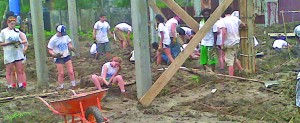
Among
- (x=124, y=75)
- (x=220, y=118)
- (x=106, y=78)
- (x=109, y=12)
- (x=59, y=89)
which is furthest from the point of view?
(x=109, y=12)

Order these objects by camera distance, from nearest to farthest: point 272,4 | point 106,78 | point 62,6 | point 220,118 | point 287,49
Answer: point 220,118
point 106,78
point 287,49
point 272,4
point 62,6

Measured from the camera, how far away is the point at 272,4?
27.3 meters

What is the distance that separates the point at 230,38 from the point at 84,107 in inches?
226

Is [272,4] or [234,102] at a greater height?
[272,4]

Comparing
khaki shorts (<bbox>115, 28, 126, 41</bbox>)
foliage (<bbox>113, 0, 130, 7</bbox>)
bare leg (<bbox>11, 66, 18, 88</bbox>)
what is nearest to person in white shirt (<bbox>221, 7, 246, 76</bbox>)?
bare leg (<bbox>11, 66, 18, 88</bbox>)

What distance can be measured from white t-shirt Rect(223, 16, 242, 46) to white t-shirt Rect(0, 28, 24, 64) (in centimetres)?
472

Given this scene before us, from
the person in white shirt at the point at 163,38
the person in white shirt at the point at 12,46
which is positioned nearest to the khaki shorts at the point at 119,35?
the person in white shirt at the point at 163,38

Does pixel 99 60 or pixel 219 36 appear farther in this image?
pixel 99 60

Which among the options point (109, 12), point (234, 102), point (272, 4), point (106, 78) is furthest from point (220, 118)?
point (109, 12)

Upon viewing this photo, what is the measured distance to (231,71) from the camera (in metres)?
13.3

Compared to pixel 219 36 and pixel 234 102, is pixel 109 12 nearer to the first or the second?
pixel 219 36

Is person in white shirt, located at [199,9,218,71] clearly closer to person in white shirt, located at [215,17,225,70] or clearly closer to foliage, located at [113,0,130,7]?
person in white shirt, located at [215,17,225,70]

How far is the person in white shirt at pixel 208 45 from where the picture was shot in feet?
45.3

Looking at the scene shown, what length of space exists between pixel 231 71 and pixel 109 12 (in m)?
20.1
